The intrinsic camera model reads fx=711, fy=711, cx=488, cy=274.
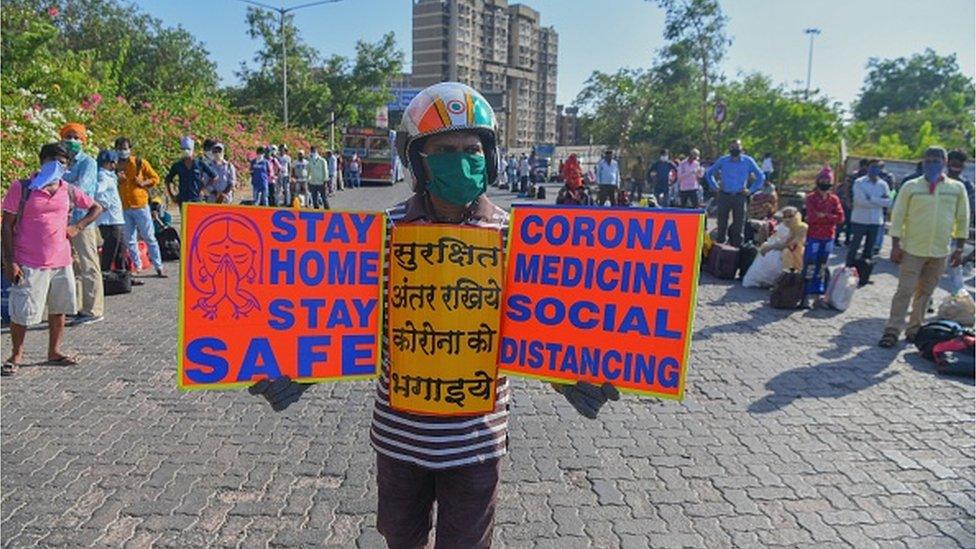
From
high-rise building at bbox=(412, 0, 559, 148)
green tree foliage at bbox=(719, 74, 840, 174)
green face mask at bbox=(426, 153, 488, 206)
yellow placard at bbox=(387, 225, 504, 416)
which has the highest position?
high-rise building at bbox=(412, 0, 559, 148)

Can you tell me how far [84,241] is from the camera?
7.25 m

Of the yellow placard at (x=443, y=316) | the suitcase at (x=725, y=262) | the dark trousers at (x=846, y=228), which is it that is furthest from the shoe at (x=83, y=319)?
the dark trousers at (x=846, y=228)

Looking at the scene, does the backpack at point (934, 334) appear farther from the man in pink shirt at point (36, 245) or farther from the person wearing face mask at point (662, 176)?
the person wearing face mask at point (662, 176)

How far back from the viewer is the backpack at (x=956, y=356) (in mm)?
6406

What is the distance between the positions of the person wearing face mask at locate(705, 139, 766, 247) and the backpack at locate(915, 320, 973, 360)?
5.21 metres

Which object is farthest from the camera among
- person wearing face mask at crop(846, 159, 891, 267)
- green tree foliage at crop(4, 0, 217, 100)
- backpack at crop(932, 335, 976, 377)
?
green tree foliage at crop(4, 0, 217, 100)

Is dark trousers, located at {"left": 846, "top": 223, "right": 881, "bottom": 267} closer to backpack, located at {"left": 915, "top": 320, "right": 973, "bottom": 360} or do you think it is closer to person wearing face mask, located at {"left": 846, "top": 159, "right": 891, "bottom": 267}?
person wearing face mask, located at {"left": 846, "top": 159, "right": 891, "bottom": 267}

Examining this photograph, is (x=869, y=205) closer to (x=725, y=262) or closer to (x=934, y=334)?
(x=725, y=262)

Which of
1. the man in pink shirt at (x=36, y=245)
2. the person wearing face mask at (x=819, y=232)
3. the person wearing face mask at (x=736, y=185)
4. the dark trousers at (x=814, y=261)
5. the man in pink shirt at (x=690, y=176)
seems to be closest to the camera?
the man in pink shirt at (x=36, y=245)

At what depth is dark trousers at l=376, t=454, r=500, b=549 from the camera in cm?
236

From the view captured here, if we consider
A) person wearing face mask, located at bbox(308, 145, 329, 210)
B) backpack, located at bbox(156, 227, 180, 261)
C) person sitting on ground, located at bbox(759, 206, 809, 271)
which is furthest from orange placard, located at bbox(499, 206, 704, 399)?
person wearing face mask, located at bbox(308, 145, 329, 210)

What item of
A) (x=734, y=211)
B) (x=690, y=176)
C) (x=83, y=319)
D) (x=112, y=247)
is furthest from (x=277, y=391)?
(x=690, y=176)

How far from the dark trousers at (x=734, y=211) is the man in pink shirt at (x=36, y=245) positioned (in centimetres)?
981

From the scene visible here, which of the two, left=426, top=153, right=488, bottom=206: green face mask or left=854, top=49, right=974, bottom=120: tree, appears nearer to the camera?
left=426, top=153, right=488, bottom=206: green face mask
